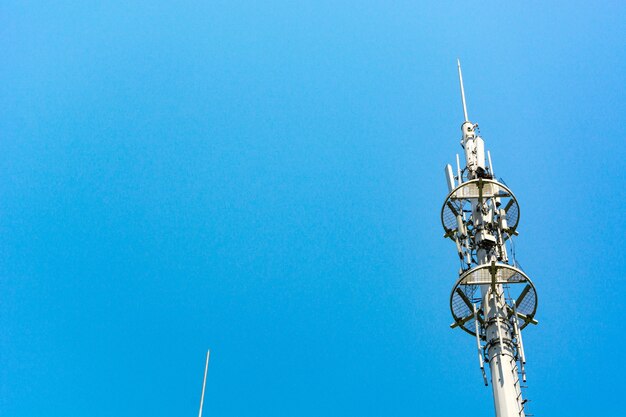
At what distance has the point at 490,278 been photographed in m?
28.4

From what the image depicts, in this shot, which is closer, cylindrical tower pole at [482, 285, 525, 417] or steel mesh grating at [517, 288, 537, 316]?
cylindrical tower pole at [482, 285, 525, 417]

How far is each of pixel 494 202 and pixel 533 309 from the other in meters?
5.76

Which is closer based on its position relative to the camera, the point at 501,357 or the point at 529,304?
the point at 501,357

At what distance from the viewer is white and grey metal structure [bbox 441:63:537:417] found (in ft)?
86.7

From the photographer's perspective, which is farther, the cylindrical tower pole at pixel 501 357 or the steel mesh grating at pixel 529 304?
the steel mesh grating at pixel 529 304

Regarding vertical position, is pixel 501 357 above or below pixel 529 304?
below

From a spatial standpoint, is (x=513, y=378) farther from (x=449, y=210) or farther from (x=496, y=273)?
(x=449, y=210)

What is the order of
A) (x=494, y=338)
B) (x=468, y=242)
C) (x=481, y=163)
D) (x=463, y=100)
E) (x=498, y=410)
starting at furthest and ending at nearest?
(x=463, y=100) < (x=481, y=163) < (x=468, y=242) < (x=494, y=338) < (x=498, y=410)

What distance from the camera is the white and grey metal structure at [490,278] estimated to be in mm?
26438

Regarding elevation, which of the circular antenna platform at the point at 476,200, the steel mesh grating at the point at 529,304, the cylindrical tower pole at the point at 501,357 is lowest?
the cylindrical tower pole at the point at 501,357

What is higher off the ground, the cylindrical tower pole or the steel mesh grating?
the steel mesh grating

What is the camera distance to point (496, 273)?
2830 cm

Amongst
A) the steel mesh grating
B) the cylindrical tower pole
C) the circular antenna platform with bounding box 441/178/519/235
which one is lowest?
the cylindrical tower pole

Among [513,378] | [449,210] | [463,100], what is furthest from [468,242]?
[463,100]
